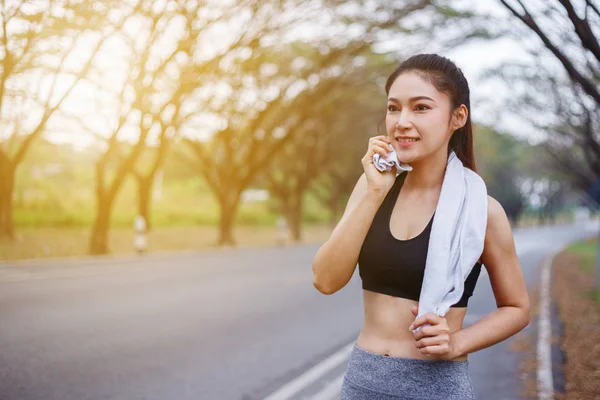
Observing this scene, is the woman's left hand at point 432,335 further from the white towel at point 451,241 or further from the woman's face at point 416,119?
the woman's face at point 416,119

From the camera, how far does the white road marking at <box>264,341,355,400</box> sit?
603 centimetres

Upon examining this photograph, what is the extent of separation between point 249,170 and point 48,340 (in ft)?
79.0

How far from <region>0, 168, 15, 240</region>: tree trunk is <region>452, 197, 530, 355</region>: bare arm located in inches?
833

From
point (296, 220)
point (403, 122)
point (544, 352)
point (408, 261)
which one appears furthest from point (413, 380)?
point (296, 220)

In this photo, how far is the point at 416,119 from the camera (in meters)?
2.18

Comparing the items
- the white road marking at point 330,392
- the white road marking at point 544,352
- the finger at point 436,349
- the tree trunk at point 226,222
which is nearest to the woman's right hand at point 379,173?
the finger at point 436,349

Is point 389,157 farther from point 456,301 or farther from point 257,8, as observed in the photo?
point 257,8

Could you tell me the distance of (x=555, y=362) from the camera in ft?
24.9

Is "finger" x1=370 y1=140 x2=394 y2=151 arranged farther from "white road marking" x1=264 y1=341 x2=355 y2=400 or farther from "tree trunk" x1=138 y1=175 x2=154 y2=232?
"tree trunk" x1=138 y1=175 x2=154 y2=232

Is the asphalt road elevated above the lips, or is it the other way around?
the lips

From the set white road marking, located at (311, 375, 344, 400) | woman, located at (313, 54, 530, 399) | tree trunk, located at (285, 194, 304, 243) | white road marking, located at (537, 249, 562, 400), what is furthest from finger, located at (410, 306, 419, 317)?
tree trunk, located at (285, 194, 304, 243)

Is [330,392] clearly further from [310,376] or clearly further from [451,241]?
[451,241]

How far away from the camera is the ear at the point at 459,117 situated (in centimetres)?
231

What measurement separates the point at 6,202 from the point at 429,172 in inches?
830
